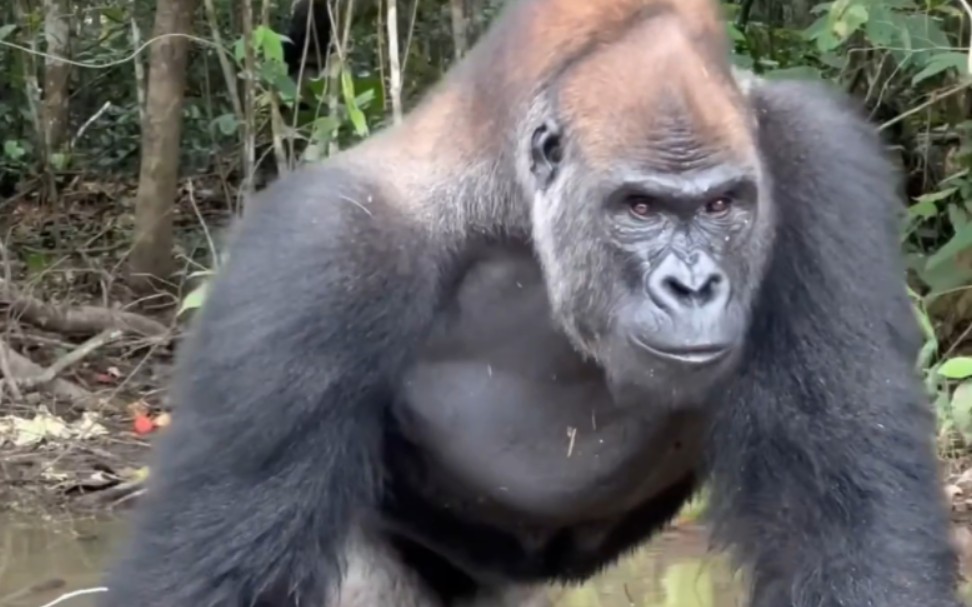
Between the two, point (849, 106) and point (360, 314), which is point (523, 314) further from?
point (849, 106)

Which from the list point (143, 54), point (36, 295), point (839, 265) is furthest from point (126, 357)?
point (839, 265)

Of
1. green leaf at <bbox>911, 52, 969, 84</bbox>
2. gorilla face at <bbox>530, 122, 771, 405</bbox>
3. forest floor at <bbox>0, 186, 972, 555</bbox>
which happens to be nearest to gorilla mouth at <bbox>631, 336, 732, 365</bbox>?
gorilla face at <bbox>530, 122, 771, 405</bbox>

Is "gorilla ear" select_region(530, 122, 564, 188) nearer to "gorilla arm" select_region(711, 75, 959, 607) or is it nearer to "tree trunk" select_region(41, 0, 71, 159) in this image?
"gorilla arm" select_region(711, 75, 959, 607)

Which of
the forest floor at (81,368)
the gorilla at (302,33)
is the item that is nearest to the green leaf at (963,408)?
the forest floor at (81,368)

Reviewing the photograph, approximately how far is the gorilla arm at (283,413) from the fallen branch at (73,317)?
4.08 meters

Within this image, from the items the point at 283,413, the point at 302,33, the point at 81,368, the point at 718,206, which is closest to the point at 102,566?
the point at 81,368

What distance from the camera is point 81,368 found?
23.5ft

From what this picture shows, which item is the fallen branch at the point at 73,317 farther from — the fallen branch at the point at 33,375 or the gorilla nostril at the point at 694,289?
the gorilla nostril at the point at 694,289

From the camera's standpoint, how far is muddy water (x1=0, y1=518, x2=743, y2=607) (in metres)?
4.71

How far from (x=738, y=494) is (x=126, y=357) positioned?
14.4 feet

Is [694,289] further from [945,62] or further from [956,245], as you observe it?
[956,245]

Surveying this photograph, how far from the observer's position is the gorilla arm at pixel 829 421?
3256 millimetres

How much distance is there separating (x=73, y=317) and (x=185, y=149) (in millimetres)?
2384

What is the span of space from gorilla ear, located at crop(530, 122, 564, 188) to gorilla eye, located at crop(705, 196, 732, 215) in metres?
0.30
